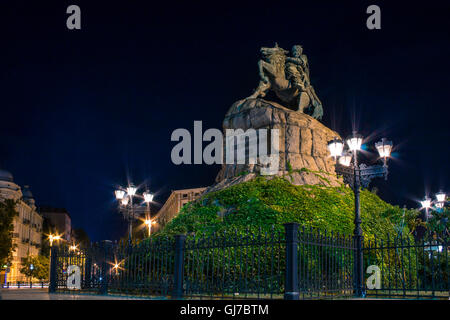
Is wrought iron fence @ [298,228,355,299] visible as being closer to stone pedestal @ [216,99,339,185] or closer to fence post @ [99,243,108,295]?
fence post @ [99,243,108,295]

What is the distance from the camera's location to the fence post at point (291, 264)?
33.6 feet

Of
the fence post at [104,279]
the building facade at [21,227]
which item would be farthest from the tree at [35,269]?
the fence post at [104,279]

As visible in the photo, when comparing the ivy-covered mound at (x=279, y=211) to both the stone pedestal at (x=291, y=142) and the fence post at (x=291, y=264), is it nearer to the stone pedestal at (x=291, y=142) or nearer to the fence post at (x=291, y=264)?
the stone pedestal at (x=291, y=142)

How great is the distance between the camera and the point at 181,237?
41.8 feet

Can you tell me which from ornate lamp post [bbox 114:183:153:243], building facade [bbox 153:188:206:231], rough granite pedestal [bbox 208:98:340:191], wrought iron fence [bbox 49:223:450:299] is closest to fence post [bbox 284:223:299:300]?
wrought iron fence [bbox 49:223:450:299]

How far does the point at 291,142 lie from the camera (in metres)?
22.9

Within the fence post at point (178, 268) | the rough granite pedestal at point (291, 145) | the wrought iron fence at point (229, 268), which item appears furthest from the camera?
the rough granite pedestal at point (291, 145)

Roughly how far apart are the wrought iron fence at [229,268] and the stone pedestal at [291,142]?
593 cm

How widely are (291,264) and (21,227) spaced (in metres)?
56.9

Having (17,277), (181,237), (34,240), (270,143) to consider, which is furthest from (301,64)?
(34,240)

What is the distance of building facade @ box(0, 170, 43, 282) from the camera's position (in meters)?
53.9

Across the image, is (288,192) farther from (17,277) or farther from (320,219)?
(17,277)
